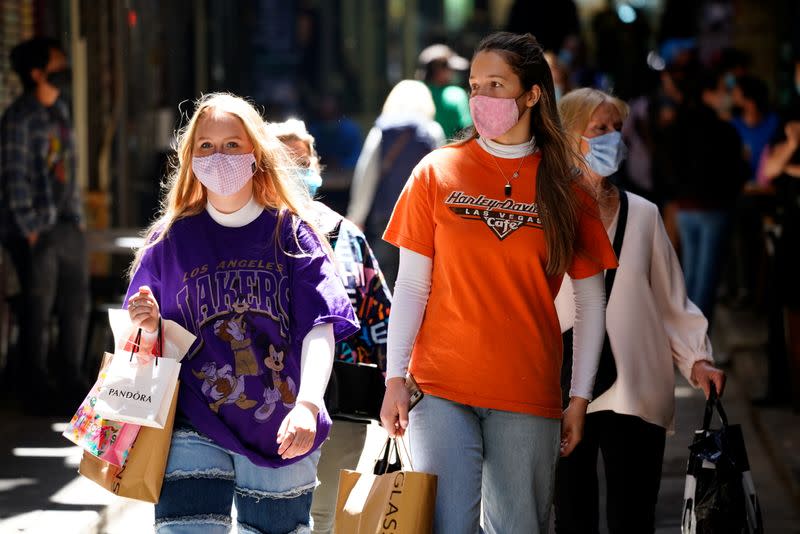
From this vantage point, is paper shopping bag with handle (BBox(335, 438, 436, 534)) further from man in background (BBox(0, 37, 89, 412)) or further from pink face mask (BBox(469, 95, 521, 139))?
man in background (BBox(0, 37, 89, 412))

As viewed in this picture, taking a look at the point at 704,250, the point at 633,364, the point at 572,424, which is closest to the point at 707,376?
the point at 633,364

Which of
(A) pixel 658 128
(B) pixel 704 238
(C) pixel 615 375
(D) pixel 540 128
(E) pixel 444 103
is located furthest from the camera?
(A) pixel 658 128

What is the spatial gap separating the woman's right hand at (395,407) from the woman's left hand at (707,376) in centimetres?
112

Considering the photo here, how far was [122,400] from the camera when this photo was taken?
3.94m

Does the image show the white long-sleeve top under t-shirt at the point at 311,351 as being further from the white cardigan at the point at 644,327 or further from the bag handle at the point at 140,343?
the white cardigan at the point at 644,327

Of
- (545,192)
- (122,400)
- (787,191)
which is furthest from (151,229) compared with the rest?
(787,191)

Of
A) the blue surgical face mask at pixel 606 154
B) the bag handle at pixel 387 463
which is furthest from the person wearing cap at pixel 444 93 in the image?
the bag handle at pixel 387 463

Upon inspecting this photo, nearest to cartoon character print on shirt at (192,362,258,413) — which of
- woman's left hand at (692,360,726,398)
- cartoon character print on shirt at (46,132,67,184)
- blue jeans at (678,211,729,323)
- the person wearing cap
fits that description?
woman's left hand at (692,360,726,398)

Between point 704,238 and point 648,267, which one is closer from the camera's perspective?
point 648,267

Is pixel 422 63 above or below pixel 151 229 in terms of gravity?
above

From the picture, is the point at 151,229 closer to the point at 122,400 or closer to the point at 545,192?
Result: the point at 122,400

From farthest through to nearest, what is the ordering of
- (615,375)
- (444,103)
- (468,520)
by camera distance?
(444,103) → (615,375) → (468,520)

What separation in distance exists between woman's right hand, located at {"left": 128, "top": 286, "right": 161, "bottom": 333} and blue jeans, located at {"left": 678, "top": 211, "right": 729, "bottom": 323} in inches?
264

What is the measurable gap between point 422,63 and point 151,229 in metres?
7.14
